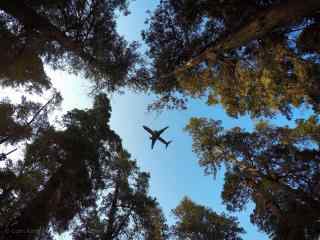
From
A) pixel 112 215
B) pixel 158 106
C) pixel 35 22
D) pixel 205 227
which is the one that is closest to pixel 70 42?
pixel 35 22

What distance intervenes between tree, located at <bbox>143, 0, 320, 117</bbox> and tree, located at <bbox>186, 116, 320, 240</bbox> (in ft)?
10.6

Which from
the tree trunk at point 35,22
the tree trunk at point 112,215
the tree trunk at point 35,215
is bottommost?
the tree trunk at point 35,215

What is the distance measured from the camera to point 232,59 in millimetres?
13211

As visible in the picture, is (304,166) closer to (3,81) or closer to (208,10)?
(208,10)

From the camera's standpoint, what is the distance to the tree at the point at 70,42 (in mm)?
13336

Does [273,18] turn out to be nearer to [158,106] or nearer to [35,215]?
[158,106]

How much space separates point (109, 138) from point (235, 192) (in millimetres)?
9267

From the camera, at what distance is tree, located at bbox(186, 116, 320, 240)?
1370 cm

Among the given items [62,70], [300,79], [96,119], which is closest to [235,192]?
[300,79]

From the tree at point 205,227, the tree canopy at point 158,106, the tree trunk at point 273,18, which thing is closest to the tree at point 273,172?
the tree canopy at point 158,106

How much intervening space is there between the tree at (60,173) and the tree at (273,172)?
711cm

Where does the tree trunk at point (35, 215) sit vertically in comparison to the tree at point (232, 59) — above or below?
below

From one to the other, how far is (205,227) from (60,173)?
460 inches

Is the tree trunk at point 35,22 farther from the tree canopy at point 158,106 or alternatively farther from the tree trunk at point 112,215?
the tree trunk at point 112,215
